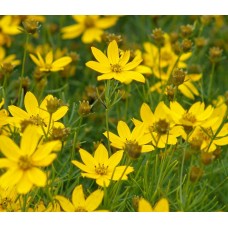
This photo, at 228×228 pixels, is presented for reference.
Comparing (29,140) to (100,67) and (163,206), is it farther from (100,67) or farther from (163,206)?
(100,67)

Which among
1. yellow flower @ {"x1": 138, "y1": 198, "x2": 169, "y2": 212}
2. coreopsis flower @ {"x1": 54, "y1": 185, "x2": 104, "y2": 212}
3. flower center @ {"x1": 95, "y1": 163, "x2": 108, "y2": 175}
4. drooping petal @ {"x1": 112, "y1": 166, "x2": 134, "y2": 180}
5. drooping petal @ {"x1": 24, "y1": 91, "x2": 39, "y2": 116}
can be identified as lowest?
yellow flower @ {"x1": 138, "y1": 198, "x2": 169, "y2": 212}

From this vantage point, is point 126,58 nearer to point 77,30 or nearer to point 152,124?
point 152,124

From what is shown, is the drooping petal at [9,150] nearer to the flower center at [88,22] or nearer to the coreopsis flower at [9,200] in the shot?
the coreopsis flower at [9,200]

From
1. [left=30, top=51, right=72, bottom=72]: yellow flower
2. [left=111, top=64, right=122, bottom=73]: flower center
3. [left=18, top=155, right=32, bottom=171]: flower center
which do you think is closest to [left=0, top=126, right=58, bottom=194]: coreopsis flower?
[left=18, top=155, right=32, bottom=171]: flower center


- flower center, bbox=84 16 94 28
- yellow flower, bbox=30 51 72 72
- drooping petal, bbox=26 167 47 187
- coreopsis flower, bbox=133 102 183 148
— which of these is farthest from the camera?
flower center, bbox=84 16 94 28

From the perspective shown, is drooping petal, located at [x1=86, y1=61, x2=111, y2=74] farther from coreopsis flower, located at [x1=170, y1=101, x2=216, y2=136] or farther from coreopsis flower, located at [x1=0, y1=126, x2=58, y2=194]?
coreopsis flower, located at [x1=0, y1=126, x2=58, y2=194]

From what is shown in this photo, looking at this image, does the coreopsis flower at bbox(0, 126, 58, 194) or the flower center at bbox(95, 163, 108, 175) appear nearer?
the coreopsis flower at bbox(0, 126, 58, 194)

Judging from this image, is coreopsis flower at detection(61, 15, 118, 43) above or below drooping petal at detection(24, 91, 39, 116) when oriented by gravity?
above

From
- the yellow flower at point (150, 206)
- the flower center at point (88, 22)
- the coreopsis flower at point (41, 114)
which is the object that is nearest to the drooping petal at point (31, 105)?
the coreopsis flower at point (41, 114)

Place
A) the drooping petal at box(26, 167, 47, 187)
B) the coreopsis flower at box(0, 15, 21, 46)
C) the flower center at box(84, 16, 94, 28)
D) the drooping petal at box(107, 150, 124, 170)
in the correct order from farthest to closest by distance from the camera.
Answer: the flower center at box(84, 16, 94, 28) < the coreopsis flower at box(0, 15, 21, 46) < the drooping petal at box(107, 150, 124, 170) < the drooping petal at box(26, 167, 47, 187)
